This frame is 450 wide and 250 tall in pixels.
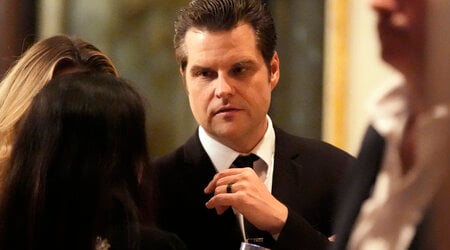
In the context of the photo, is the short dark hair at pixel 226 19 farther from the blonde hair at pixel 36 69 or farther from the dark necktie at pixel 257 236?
the dark necktie at pixel 257 236

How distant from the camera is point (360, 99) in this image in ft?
9.01

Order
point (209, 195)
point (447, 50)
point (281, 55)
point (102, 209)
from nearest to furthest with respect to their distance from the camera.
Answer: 1. point (447, 50)
2. point (102, 209)
3. point (209, 195)
4. point (281, 55)

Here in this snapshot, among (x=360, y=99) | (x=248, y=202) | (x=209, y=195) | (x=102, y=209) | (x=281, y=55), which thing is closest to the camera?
(x=102, y=209)

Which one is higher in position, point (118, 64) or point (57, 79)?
point (57, 79)

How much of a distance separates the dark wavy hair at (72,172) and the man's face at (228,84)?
408 millimetres

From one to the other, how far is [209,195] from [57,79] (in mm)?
507

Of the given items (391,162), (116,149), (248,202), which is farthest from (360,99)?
(391,162)

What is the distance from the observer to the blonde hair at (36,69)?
149 centimetres

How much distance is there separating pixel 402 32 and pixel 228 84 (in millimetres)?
1081

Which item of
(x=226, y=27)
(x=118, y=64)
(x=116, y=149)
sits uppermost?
(x=226, y=27)

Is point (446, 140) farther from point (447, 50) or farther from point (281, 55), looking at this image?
point (281, 55)

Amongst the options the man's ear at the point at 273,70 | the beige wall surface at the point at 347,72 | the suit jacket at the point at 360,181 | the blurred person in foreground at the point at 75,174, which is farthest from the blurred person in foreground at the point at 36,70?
the beige wall surface at the point at 347,72

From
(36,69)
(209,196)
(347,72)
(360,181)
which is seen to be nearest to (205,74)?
(209,196)

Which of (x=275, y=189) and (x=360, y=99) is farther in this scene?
(x=360, y=99)
